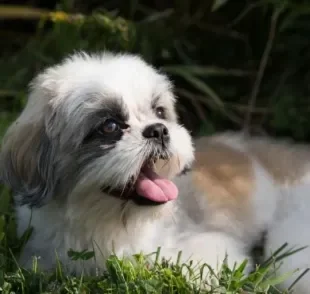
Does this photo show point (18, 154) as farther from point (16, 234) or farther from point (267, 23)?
point (267, 23)

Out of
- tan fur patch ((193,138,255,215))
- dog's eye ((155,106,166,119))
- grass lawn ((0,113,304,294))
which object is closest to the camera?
→ grass lawn ((0,113,304,294))

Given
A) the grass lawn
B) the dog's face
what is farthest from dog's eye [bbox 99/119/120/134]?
the grass lawn

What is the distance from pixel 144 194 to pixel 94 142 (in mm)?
267

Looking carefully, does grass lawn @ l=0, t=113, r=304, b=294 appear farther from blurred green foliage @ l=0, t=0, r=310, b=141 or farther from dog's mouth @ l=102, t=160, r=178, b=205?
blurred green foliage @ l=0, t=0, r=310, b=141

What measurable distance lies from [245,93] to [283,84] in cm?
31

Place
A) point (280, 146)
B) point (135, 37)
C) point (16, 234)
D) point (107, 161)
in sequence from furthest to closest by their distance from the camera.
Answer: point (135, 37) < point (280, 146) < point (16, 234) < point (107, 161)

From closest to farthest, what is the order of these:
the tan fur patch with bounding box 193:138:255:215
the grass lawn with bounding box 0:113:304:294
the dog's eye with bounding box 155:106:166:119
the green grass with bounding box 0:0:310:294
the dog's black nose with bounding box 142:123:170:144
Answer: the grass lawn with bounding box 0:113:304:294
the dog's black nose with bounding box 142:123:170:144
the dog's eye with bounding box 155:106:166:119
the tan fur patch with bounding box 193:138:255:215
the green grass with bounding box 0:0:310:294

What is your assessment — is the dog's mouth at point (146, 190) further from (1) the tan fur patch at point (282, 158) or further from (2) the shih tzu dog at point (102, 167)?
(1) the tan fur patch at point (282, 158)

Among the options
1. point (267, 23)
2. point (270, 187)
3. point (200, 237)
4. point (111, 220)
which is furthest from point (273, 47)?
point (111, 220)

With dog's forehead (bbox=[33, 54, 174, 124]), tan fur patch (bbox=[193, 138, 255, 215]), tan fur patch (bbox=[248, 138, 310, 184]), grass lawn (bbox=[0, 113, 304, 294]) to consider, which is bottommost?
grass lawn (bbox=[0, 113, 304, 294])

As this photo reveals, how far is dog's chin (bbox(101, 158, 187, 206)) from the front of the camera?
2.59 metres

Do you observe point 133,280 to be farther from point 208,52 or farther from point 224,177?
Answer: point 208,52

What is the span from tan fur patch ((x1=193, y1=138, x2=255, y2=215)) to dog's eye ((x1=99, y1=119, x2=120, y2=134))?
3.06 feet

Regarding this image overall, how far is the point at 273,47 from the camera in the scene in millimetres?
4586
